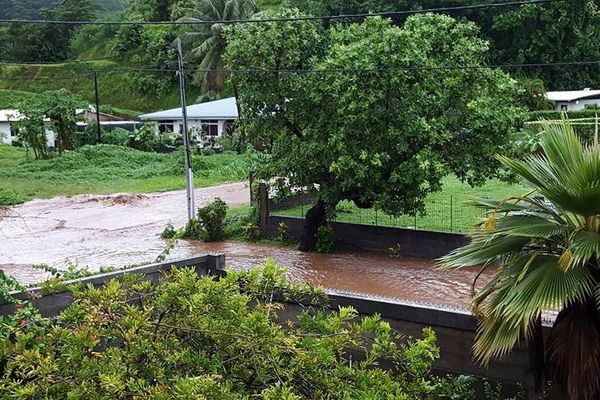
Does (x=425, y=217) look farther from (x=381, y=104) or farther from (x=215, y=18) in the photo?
(x=215, y=18)

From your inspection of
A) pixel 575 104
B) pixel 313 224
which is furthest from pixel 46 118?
pixel 575 104

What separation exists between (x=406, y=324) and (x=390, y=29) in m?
8.33

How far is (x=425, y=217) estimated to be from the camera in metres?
17.2

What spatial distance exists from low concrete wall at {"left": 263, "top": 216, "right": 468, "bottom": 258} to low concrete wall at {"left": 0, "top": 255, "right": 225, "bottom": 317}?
639 centimetres

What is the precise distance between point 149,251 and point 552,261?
41.4 ft

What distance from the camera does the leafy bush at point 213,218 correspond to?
17.4 metres

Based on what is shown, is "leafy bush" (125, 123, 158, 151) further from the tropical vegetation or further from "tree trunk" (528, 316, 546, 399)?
"tree trunk" (528, 316, 546, 399)

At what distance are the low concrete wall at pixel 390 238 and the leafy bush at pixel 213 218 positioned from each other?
1.61m

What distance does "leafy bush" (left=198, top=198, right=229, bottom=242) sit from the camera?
17.4m

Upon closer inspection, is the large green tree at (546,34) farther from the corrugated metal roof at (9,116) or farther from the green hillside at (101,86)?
the corrugated metal roof at (9,116)

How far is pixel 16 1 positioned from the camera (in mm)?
99188

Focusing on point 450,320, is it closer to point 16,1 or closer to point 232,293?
point 232,293

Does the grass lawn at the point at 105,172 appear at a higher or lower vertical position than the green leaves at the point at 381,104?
lower

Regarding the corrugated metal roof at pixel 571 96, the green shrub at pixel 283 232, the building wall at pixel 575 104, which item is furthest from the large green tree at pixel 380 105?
the building wall at pixel 575 104
